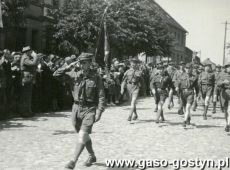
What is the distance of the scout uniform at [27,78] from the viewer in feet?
45.7

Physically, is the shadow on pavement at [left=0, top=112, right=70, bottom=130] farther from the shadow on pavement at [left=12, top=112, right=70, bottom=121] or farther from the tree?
the tree

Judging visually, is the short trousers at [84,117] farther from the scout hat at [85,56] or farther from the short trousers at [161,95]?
the short trousers at [161,95]

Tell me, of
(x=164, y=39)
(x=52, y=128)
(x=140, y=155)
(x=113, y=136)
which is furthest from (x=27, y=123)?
(x=164, y=39)

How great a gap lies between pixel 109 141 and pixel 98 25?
49.0 feet

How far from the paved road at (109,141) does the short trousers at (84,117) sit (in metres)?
0.61

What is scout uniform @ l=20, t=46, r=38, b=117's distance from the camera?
45.7ft

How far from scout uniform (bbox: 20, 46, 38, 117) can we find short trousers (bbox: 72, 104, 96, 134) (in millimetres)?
6457

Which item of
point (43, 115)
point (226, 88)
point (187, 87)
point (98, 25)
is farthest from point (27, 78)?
point (98, 25)

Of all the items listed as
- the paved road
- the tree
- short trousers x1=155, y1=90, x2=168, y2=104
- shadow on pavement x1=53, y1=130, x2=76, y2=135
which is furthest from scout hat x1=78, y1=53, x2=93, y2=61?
the tree

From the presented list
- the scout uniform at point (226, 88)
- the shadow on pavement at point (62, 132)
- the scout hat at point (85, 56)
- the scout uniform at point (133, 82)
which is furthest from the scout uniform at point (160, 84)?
the scout hat at point (85, 56)

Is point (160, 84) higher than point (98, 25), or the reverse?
point (98, 25)

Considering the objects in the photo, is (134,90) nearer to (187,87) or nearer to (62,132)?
(187,87)

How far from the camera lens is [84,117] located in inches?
298

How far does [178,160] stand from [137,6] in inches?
959
